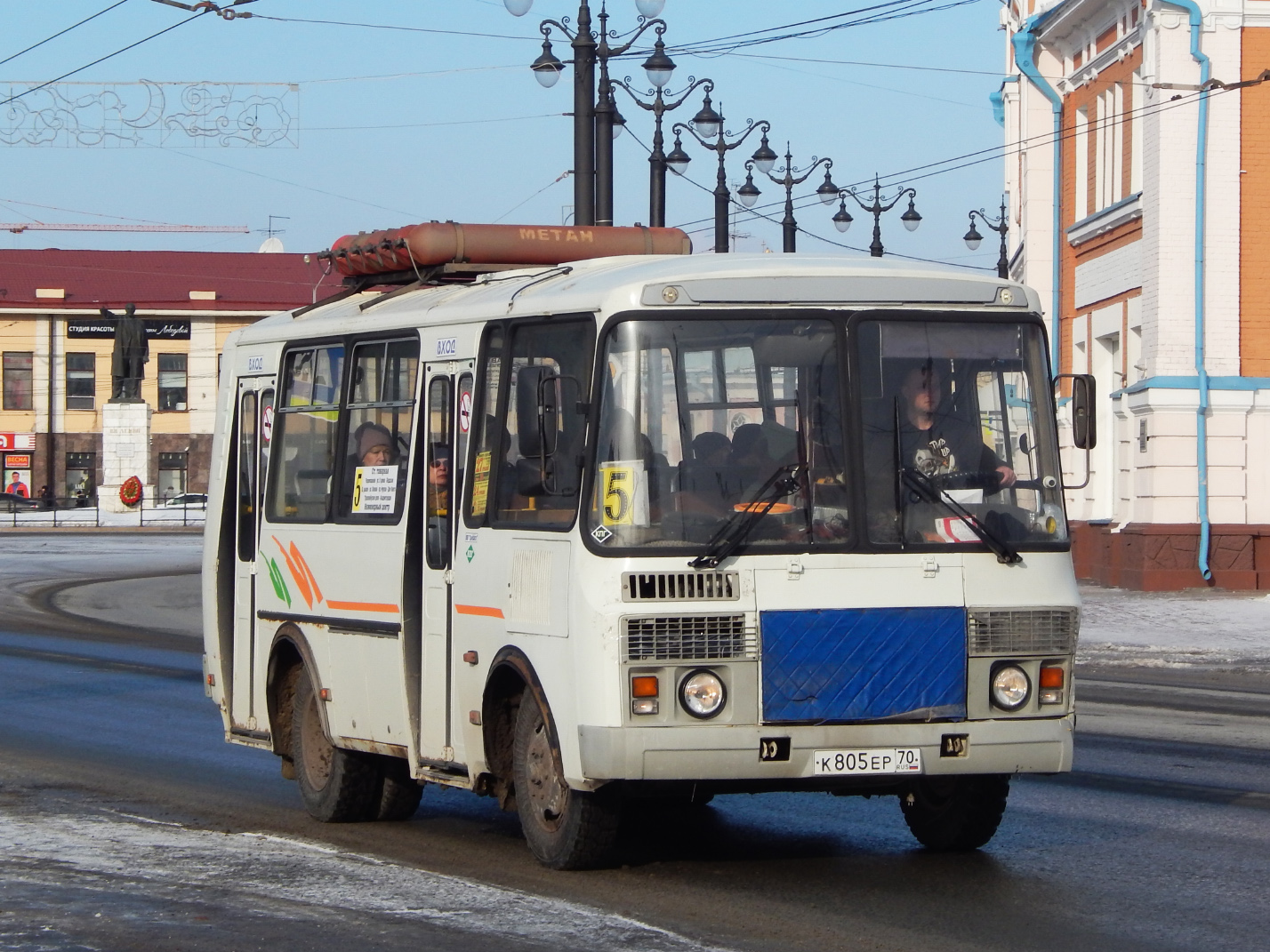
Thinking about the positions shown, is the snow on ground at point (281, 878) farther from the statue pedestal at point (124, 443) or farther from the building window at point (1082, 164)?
the statue pedestal at point (124, 443)

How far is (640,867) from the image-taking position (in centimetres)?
817

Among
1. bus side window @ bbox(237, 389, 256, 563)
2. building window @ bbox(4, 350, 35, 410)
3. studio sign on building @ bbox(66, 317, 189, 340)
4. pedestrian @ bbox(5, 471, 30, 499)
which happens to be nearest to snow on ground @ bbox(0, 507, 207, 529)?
pedestrian @ bbox(5, 471, 30, 499)

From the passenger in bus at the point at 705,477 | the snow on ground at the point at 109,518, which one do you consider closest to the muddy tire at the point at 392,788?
the passenger in bus at the point at 705,477

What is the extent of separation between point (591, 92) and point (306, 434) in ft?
39.9

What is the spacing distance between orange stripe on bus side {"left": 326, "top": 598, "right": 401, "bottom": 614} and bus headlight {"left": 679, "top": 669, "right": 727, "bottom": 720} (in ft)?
6.66

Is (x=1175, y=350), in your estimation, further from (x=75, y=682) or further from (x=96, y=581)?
(x=96, y=581)

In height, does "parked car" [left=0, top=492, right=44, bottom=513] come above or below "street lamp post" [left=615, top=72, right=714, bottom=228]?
below

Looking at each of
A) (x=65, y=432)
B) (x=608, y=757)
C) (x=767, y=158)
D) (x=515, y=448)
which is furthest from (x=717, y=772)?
(x=65, y=432)

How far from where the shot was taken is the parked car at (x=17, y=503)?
73.9 meters

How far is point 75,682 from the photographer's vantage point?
Result: 1733cm

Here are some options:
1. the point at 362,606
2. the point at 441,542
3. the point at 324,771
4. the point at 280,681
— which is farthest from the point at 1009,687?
the point at 280,681

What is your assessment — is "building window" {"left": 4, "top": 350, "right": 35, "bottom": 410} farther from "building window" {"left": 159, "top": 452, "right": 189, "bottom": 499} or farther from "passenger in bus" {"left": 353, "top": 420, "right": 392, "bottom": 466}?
"passenger in bus" {"left": 353, "top": 420, "right": 392, "bottom": 466}

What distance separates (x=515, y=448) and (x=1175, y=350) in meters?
20.9

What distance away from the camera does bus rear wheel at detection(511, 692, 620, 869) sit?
7.79 meters
